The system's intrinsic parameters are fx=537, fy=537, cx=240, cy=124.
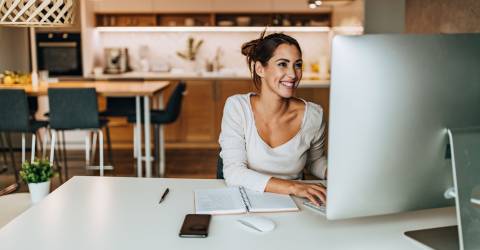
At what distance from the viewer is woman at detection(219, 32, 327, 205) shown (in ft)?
6.45

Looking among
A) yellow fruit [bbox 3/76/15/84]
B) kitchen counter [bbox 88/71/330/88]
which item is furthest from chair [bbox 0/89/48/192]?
kitchen counter [bbox 88/71/330/88]

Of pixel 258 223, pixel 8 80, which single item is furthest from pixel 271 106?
pixel 8 80

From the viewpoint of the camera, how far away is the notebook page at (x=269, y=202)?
1.54 metres

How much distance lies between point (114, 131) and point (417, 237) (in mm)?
5499

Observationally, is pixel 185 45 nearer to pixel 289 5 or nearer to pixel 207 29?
pixel 207 29

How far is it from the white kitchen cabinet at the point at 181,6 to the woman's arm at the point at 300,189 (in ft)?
17.8

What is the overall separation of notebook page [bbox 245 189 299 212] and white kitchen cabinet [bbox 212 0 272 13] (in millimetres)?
5372

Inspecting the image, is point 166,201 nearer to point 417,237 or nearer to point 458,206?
point 417,237

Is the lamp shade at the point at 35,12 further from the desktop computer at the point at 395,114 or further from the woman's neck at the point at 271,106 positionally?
the desktop computer at the point at 395,114

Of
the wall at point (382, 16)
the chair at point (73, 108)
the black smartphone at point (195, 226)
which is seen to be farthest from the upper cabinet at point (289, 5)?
the black smartphone at point (195, 226)

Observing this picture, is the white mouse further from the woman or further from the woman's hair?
the woman's hair

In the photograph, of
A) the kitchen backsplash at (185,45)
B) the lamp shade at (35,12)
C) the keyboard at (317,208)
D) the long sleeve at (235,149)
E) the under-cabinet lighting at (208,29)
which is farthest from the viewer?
the kitchen backsplash at (185,45)

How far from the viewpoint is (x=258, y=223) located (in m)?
1.39

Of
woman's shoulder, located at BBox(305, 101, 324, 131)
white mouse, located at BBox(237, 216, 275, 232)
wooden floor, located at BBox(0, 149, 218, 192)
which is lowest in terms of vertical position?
wooden floor, located at BBox(0, 149, 218, 192)
